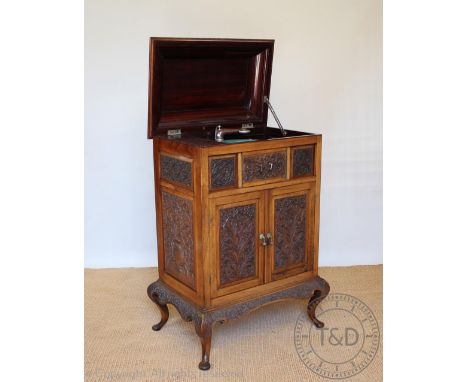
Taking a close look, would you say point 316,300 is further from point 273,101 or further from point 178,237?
point 273,101

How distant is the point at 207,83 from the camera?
258 cm

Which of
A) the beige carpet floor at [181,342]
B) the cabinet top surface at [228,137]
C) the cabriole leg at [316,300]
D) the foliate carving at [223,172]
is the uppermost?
the cabinet top surface at [228,137]

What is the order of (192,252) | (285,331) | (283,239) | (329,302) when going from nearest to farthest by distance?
(192,252) < (283,239) < (285,331) < (329,302)

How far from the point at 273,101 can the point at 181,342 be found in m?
1.52

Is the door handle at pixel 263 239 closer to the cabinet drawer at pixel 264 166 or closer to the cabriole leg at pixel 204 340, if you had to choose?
the cabinet drawer at pixel 264 166

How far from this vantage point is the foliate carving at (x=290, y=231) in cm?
242

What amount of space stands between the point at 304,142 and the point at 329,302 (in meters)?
0.96

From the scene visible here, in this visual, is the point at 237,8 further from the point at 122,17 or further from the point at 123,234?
the point at 123,234

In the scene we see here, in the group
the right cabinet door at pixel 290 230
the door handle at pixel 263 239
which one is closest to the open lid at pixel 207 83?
the right cabinet door at pixel 290 230

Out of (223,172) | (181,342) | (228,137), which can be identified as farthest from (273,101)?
(181,342)

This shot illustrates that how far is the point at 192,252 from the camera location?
230 cm

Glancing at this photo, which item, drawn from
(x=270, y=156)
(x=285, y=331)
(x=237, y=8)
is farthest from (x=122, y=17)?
(x=285, y=331)
